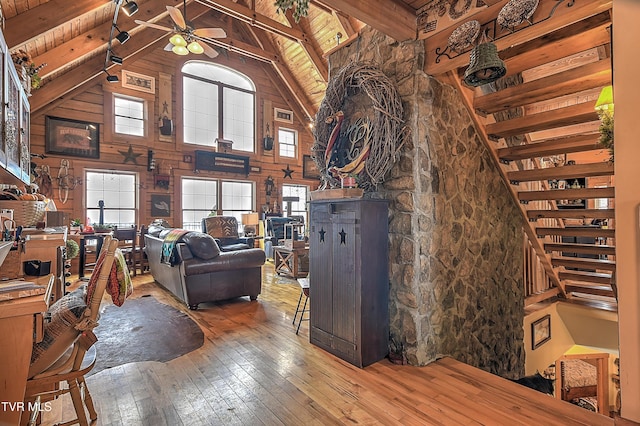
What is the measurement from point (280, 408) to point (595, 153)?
652 cm

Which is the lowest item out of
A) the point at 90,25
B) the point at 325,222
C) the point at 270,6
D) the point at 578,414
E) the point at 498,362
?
the point at 498,362

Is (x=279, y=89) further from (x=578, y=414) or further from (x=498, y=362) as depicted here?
(x=578, y=414)

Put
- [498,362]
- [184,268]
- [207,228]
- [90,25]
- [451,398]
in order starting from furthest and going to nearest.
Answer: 1. [207,228]
2. [90,25]
3. [184,268]
4. [498,362]
5. [451,398]

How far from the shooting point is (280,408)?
1985mm

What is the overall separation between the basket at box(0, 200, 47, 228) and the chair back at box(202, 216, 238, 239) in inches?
160

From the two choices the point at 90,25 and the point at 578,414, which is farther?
the point at 90,25

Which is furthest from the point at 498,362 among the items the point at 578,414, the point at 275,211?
the point at 275,211

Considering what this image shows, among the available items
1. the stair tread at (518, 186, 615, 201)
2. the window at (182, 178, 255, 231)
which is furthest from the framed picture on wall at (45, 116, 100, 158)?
the stair tread at (518, 186, 615, 201)

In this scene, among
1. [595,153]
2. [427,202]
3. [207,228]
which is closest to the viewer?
[427,202]

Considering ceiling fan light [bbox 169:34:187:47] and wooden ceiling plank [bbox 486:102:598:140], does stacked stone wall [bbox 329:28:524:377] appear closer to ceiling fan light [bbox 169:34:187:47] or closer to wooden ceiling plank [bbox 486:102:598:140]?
wooden ceiling plank [bbox 486:102:598:140]

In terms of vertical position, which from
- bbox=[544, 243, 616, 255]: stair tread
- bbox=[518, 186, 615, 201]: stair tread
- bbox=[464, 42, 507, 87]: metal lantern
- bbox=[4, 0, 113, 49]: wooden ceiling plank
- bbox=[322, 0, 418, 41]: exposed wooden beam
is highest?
bbox=[4, 0, 113, 49]: wooden ceiling plank

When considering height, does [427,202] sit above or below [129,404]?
above

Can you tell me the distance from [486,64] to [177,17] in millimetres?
4081

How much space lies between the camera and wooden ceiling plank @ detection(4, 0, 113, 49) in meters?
3.09
